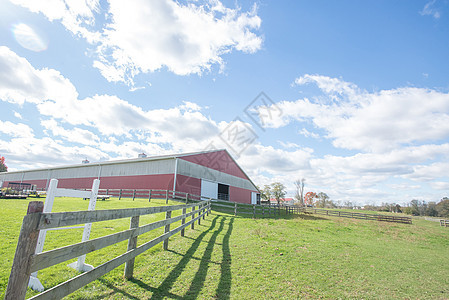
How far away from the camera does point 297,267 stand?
5.33 meters

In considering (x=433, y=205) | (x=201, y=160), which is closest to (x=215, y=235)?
(x=201, y=160)

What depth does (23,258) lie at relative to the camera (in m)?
2.00

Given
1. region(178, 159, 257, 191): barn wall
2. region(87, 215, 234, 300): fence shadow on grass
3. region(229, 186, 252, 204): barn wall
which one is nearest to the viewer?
region(87, 215, 234, 300): fence shadow on grass

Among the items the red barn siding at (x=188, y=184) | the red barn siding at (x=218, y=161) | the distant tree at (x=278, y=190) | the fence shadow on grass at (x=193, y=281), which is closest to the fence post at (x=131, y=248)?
the fence shadow on grass at (x=193, y=281)

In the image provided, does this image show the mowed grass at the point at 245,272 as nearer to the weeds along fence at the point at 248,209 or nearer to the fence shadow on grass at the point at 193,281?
the fence shadow on grass at the point at 193,281

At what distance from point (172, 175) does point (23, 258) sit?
21.7m

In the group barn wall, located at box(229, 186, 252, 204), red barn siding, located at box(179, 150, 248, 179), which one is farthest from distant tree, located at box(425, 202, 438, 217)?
red barn siding, located at box(179, 150, 248, 179)

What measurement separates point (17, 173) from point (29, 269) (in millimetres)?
58111

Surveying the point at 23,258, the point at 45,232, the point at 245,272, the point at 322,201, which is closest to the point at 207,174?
the point at 245,272

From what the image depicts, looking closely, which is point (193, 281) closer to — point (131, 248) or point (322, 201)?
point (131, 248)

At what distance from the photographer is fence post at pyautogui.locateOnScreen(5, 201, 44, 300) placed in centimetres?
193

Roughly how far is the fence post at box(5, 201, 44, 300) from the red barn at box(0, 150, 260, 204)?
21158 millimetres

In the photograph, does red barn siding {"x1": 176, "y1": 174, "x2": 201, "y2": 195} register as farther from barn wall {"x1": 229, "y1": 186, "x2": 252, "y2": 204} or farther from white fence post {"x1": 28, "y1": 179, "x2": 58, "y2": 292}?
white fence post {"x1": 28, "y1": 179, "x2": 58, "y2": 292}

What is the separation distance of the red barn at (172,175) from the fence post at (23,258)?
833 inches
